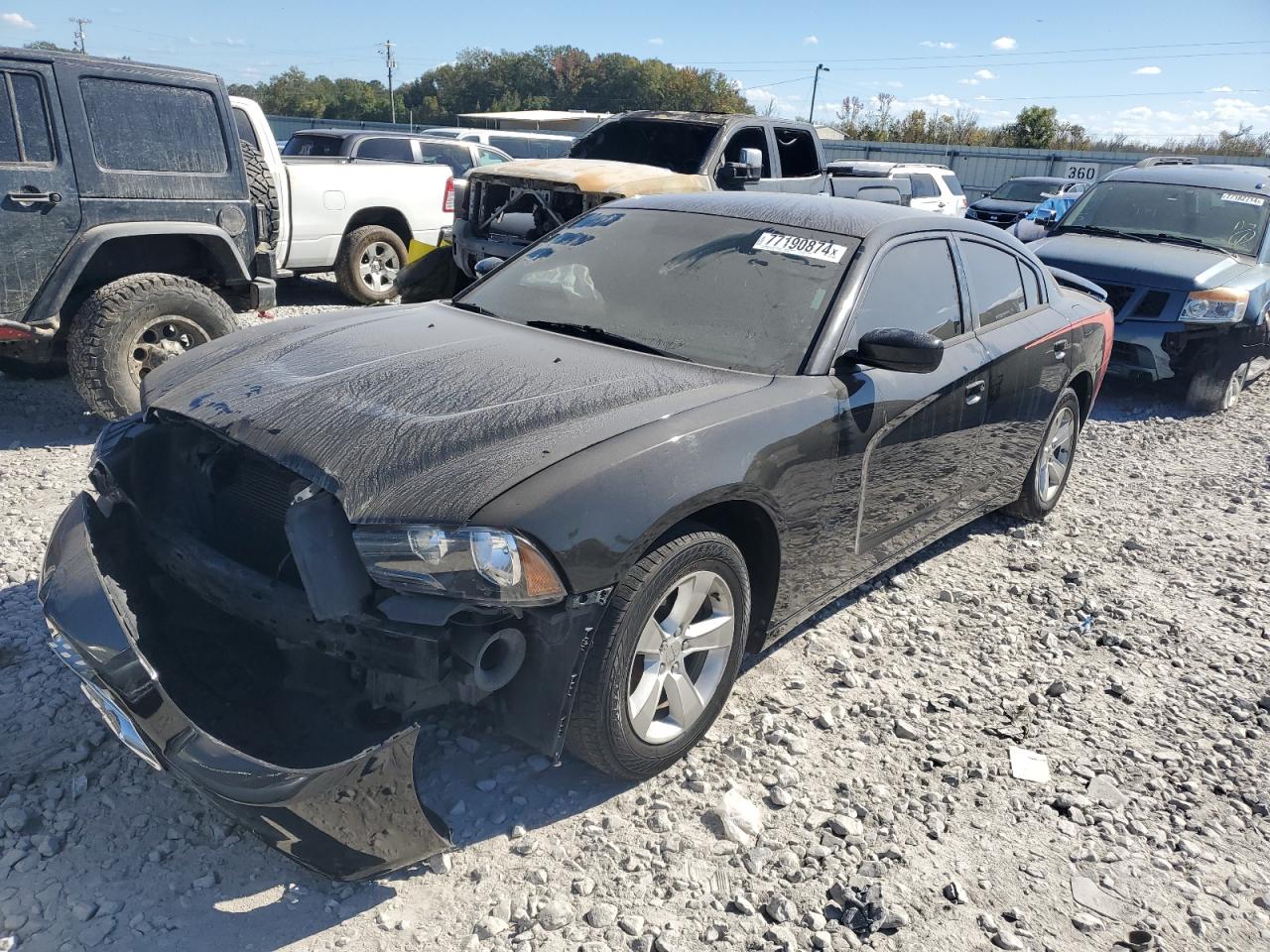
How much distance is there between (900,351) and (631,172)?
5.90m

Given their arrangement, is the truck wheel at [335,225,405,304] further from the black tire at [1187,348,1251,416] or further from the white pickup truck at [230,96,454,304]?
the black tire at [1187,348,1251,416]

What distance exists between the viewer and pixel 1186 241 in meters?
8.68

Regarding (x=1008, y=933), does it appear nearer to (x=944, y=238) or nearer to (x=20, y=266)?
(x=944, y=238)

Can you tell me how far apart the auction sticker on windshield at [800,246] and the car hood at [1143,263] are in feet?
18.0

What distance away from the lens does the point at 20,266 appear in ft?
17.1

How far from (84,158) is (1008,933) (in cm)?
582

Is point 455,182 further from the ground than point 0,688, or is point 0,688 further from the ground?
point 455,182

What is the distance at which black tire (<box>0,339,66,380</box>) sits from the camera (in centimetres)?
538

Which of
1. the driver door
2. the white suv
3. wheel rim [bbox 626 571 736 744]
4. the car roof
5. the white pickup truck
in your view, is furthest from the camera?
the white suv

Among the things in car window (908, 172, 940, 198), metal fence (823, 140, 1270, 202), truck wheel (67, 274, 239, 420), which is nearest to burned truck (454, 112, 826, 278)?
truck wheel (67, 274, 239, 420)

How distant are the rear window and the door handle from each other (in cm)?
35

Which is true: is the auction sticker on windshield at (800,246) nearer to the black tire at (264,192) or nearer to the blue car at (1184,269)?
the black tire at (264,192)

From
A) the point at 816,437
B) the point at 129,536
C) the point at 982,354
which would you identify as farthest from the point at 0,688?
the point at 982,354

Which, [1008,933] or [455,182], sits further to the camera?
[455,182]
